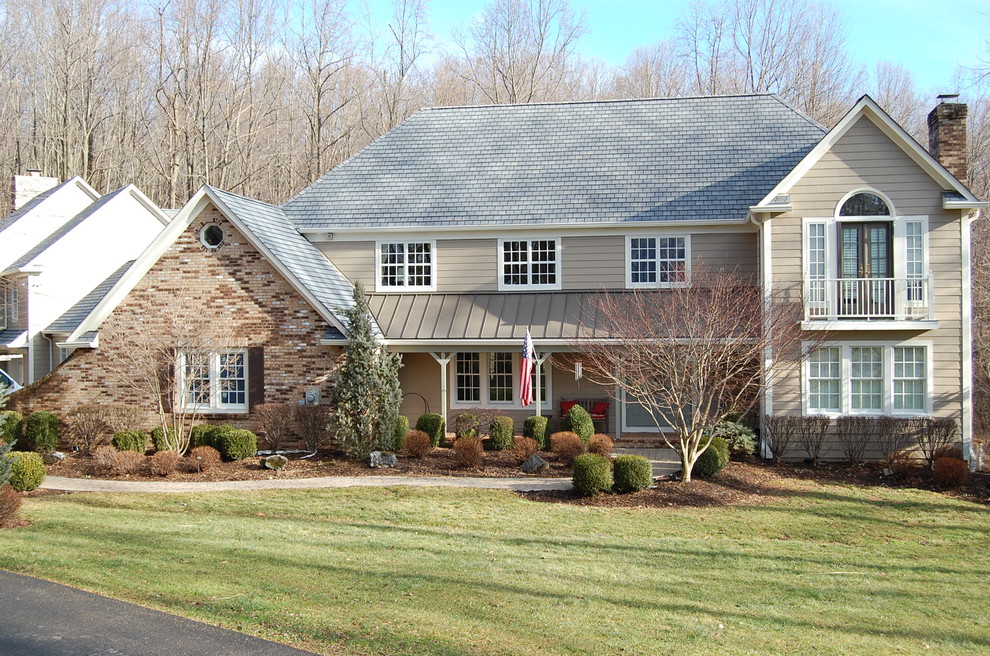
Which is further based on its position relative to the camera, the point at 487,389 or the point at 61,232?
the point at 61,232

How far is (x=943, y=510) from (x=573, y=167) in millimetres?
11768

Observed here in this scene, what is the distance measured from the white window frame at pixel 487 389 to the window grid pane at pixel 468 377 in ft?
0.27

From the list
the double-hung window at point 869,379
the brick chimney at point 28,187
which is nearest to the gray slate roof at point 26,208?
the brick chimney at point 28,187

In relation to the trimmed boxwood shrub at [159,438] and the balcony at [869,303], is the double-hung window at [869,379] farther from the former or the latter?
the trimmed boxwood shrub at [159,438]

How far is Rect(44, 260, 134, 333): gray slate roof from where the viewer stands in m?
23.0

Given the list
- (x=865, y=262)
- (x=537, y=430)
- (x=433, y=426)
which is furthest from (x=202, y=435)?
(x=865, y=262)

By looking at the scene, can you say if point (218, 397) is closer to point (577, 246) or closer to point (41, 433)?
point (41, 433)

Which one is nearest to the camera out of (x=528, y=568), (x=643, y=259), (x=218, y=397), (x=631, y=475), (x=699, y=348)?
(x=528, y=568)

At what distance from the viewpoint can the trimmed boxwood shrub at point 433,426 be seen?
17.7 m

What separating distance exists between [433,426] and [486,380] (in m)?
2.72

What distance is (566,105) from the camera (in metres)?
23.1

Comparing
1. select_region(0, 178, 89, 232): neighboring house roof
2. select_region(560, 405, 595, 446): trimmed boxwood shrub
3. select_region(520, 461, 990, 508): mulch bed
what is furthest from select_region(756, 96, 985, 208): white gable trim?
select_region(0, 178, 89, 232): neighboring house roof

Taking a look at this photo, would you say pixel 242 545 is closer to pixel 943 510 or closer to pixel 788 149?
pixel 943 510

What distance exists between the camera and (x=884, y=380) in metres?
16.8
